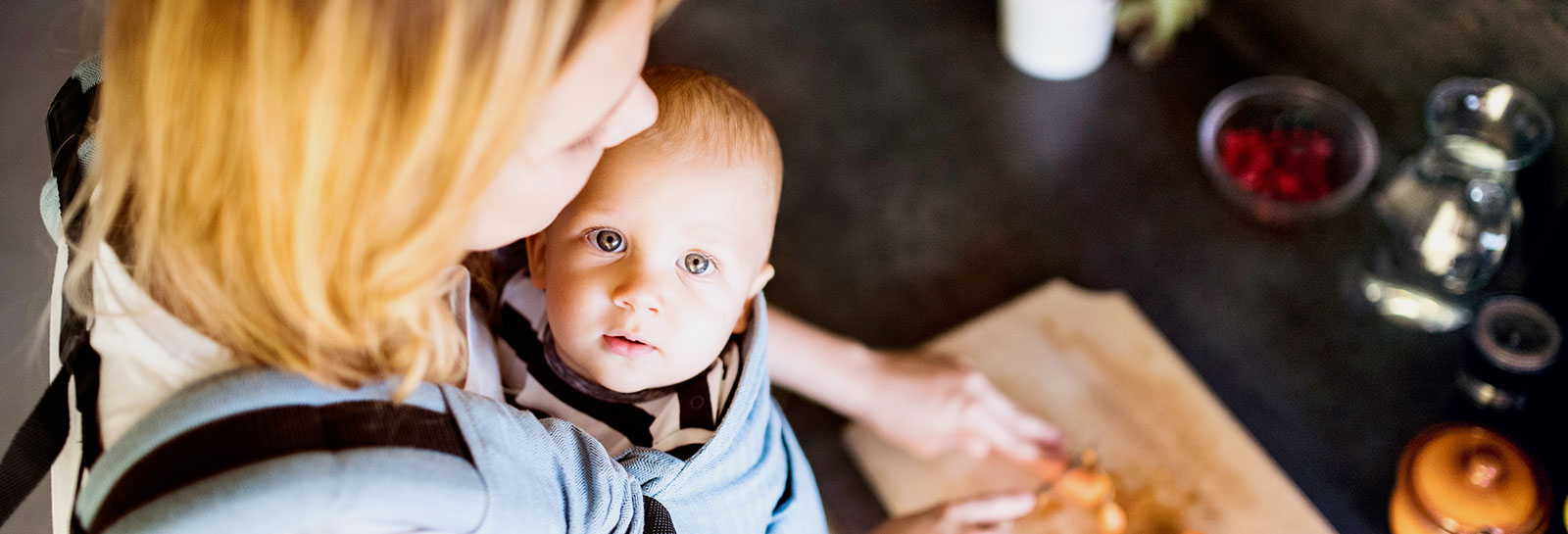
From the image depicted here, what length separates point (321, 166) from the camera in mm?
425

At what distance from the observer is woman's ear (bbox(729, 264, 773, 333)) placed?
74cm

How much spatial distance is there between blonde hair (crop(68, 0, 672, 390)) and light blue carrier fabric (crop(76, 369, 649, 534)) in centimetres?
2

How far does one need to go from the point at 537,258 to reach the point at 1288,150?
2.60 ft

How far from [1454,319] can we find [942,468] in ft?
1.69

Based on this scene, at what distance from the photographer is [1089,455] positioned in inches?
36.3

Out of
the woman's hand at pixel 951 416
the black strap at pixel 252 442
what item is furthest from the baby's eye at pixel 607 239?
the woman's hand at pixel 951 416

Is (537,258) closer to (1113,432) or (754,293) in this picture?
(754,293)

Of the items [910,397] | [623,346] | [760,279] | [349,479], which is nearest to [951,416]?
[910,397]

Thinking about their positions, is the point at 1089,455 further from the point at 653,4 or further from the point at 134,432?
the point at 134,432

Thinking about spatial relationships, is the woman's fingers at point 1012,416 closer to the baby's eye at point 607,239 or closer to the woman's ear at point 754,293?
the woman's ear at point 754,293

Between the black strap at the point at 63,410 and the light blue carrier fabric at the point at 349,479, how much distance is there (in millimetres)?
55

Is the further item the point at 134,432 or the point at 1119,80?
the point at 1119,80

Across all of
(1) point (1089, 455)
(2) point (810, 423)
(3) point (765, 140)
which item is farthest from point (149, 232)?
(1) point (1089, 455)

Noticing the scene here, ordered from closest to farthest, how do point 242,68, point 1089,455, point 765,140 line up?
point 242,68
point 765,140
point 1089,455
